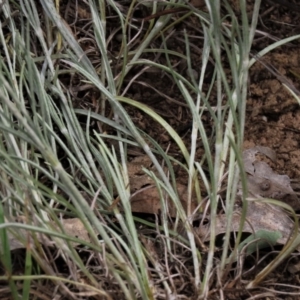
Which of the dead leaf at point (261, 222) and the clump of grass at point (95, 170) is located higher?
the clump of grass at point (95, 170)

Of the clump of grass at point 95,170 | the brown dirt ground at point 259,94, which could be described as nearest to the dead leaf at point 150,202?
the clump of grass at point 95,170

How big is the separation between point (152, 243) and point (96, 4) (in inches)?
24.3

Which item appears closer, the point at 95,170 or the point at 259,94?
the point at 95,170

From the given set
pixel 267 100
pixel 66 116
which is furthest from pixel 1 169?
pixel 267 100

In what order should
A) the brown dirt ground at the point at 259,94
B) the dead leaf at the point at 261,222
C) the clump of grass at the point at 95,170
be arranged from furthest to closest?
the brown dirt ground at the point at 259,94 → the dead leaf at the point at 261,222 → the clump of grass at the point at 95,170

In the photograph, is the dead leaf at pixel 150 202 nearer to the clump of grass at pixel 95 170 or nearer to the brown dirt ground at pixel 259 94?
the clump of grass at pixel 95 170

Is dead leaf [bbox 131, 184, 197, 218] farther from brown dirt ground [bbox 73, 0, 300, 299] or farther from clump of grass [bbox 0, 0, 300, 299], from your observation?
brown dirt ground [bbox 73, 0, 300, 299]

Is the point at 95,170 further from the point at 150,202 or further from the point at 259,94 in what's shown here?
the point at 259,94

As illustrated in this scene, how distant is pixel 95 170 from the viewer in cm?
101

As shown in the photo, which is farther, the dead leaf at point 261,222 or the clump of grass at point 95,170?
the dead leaf at point 261,222

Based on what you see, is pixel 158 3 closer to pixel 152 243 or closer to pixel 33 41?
pixel 33 41

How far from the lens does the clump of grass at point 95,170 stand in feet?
2.77

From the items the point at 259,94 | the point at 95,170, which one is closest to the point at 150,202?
the point at 95,170

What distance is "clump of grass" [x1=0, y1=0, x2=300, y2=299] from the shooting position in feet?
2.77
